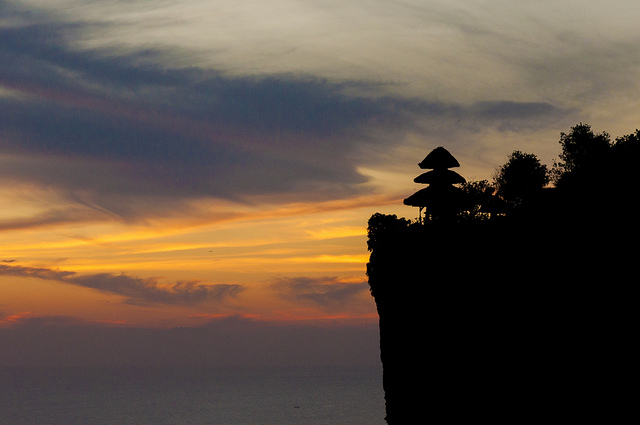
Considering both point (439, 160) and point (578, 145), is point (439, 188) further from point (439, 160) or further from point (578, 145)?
point (578, 145)

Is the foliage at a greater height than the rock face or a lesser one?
greater

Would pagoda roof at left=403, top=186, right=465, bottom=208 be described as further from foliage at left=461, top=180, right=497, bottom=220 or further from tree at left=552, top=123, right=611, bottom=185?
tree at left=552, top=123, right=611, bottom=185

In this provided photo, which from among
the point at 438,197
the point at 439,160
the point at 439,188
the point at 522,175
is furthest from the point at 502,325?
the point at 522,175

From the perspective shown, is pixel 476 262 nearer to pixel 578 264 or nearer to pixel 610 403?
pixel 578 264

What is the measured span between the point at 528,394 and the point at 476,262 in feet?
20.6

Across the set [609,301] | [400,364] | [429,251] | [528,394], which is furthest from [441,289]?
[609,301]

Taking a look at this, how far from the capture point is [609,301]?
74.6 ft

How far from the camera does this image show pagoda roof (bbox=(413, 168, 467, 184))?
41.7 metres

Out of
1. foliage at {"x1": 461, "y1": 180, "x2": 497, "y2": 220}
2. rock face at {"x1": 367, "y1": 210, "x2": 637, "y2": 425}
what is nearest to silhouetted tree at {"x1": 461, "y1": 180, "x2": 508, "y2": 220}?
foliage at {"x1": 461, "y1": 180, "x2": 497, "y2": 220}

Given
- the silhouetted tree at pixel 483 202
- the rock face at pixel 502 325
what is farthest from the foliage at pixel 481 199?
the rock face at pixel 502 325

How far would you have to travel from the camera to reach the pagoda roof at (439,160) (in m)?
41.9

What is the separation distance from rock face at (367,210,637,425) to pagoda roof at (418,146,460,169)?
802 cm

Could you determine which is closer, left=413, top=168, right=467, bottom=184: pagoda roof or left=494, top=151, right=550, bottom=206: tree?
left=413, top=168, right=467, bottom=184: pagoda roof

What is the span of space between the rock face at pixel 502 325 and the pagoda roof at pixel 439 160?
8022 mm
